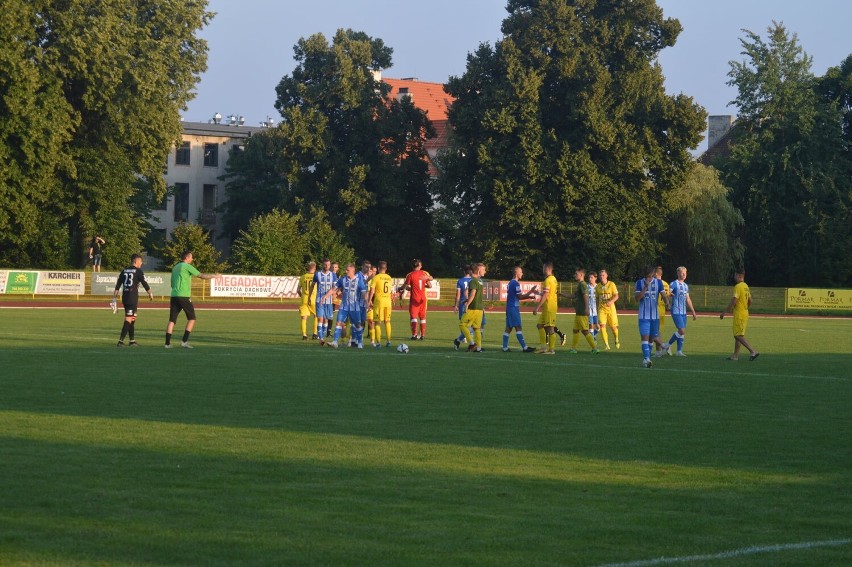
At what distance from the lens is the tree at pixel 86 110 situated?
5569 cm

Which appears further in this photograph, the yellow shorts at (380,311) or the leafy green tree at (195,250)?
the leafy green tree at (195,250)

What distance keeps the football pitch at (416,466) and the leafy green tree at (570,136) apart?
4599 centimetres

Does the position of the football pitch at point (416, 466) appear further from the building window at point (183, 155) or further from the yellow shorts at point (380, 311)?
the building window at point (183, 155)

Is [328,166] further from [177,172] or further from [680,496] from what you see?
[680,496]

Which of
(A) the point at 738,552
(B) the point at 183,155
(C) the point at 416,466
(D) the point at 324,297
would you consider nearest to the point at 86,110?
(B) the point at 183,155

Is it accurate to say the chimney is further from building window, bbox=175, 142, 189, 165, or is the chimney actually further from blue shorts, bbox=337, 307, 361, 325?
blue shorts, bbox=337, 307, 361, 325

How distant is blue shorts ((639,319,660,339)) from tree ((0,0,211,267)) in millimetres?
39032

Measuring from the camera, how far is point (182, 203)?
94750mm

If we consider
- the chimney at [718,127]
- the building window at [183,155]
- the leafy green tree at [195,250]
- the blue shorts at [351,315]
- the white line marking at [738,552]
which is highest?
the chimney at [718,127]

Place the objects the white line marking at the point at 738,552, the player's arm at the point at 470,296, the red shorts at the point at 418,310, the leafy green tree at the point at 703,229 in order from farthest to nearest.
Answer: the leafy green tree at the point at 703,229 → the red shorts at the point at 418,310 → the player's arm at the point at 470,296 → the white line marking at the point at 738,552

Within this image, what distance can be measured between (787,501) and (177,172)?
87952 mm

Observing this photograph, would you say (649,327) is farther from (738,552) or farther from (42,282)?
(42,282)

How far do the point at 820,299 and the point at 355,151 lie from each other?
90.9ft

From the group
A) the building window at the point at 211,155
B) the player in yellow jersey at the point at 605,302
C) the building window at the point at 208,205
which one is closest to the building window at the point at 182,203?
the building window at the point at 208,205
